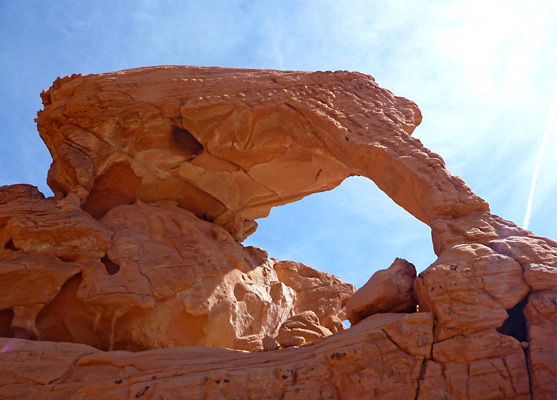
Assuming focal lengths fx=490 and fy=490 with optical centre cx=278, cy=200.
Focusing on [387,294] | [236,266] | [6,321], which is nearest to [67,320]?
[6,321]

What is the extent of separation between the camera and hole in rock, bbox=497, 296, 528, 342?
5.93 meters

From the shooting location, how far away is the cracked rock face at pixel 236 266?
5.63m

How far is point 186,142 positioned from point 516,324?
7302 mm

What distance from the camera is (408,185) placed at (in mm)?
7961

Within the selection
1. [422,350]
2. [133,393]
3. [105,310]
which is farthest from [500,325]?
[105,310]

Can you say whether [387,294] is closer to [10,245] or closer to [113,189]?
[10,245]

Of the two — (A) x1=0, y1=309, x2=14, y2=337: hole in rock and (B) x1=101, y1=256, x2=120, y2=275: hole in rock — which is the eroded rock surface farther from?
(A) x1=0, y1=309, x2=14, y2=337: hole in rock

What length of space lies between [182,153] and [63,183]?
2443mm

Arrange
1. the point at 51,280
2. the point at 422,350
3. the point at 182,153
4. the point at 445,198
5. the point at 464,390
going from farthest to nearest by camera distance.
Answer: the point at 182,153
the point at 51,280
the point at 445,198
the point at 422,350
the point at 464,390

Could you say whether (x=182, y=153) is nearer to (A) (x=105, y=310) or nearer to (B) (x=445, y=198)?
(A) (x=105, y=310)

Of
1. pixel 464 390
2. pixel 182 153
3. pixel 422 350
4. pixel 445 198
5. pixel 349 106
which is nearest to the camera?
pixel 464 390

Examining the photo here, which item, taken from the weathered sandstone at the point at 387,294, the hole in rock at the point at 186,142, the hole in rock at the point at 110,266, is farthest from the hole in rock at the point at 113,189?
the weathered sandstone at the point at 387,294

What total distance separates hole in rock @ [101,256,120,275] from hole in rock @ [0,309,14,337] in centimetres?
158

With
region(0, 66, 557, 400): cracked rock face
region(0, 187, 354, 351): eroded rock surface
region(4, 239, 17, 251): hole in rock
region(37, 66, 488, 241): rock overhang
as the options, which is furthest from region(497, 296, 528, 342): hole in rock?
region(4, 239, 17, 251): hole in rock
